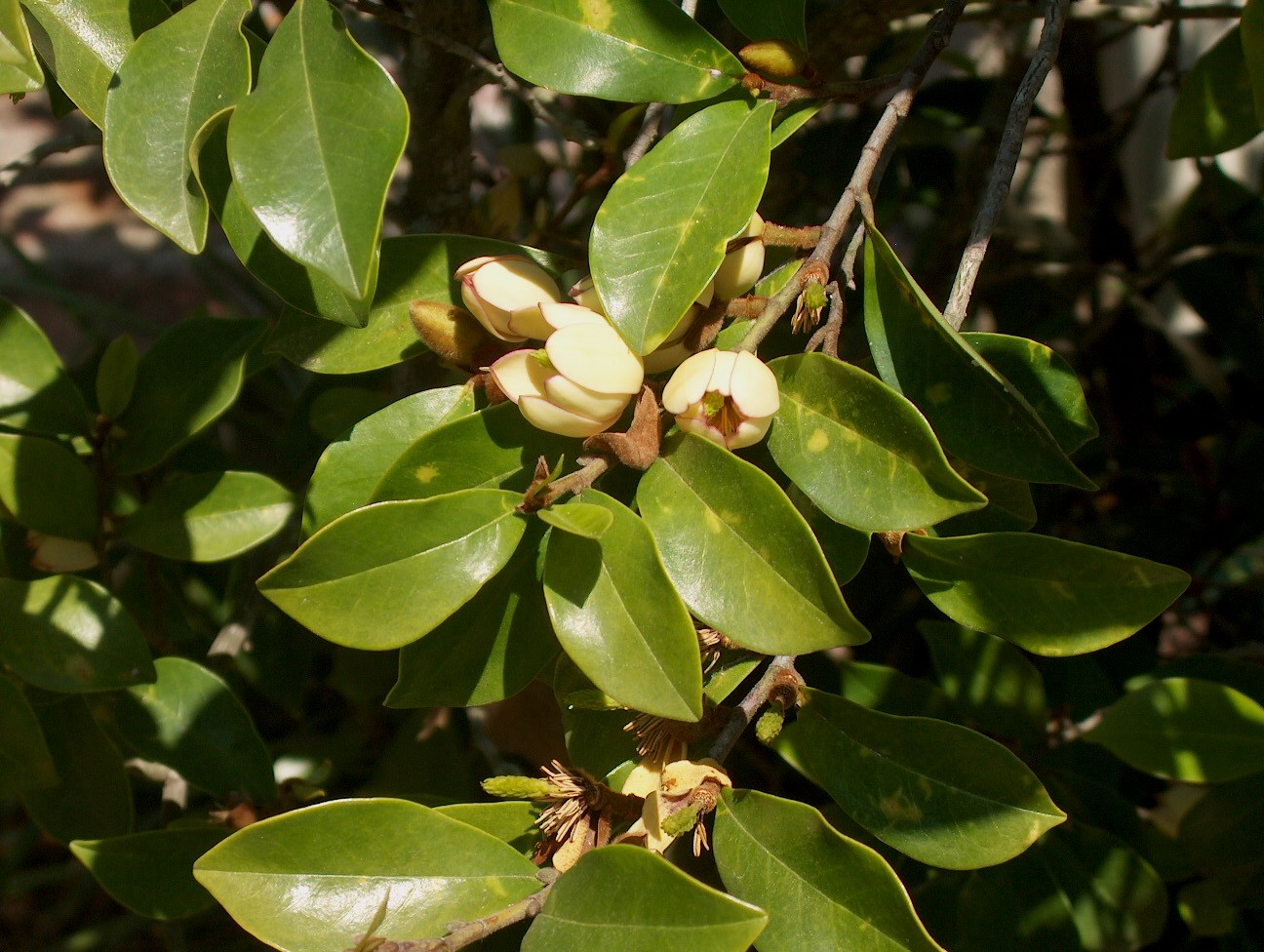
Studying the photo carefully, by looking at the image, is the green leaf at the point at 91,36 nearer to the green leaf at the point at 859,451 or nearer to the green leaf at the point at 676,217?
the green leaf at the point at 676,217

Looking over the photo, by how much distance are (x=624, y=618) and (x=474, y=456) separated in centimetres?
15

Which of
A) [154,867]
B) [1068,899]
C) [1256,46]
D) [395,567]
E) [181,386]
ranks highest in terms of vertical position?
[1256,46]

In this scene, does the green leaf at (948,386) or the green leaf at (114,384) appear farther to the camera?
the green leaf at (114,384)

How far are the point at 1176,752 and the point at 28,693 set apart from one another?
94cm

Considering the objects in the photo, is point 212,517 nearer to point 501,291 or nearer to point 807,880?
→ point 501,291

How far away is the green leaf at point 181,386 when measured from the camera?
90 centimetres

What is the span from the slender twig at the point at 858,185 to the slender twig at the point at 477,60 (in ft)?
0.93

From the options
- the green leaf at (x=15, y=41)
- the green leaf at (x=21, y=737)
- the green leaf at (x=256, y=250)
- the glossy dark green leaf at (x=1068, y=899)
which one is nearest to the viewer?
the green leaf at (x=15, y=41)

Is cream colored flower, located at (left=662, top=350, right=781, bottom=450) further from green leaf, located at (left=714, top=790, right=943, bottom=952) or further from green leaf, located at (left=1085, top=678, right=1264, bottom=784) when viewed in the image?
green leaf, located at (left=1085, top=678, right=1264, bottom=784)

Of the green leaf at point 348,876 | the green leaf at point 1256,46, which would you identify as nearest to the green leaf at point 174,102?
the green leaf at point 348,876

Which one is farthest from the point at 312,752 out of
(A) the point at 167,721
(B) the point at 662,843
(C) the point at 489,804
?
(B) the point at 662,843

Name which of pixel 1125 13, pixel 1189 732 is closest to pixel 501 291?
pixel 1189 732

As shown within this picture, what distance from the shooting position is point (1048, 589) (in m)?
0.61

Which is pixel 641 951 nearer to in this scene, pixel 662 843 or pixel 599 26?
pixel 662 843
